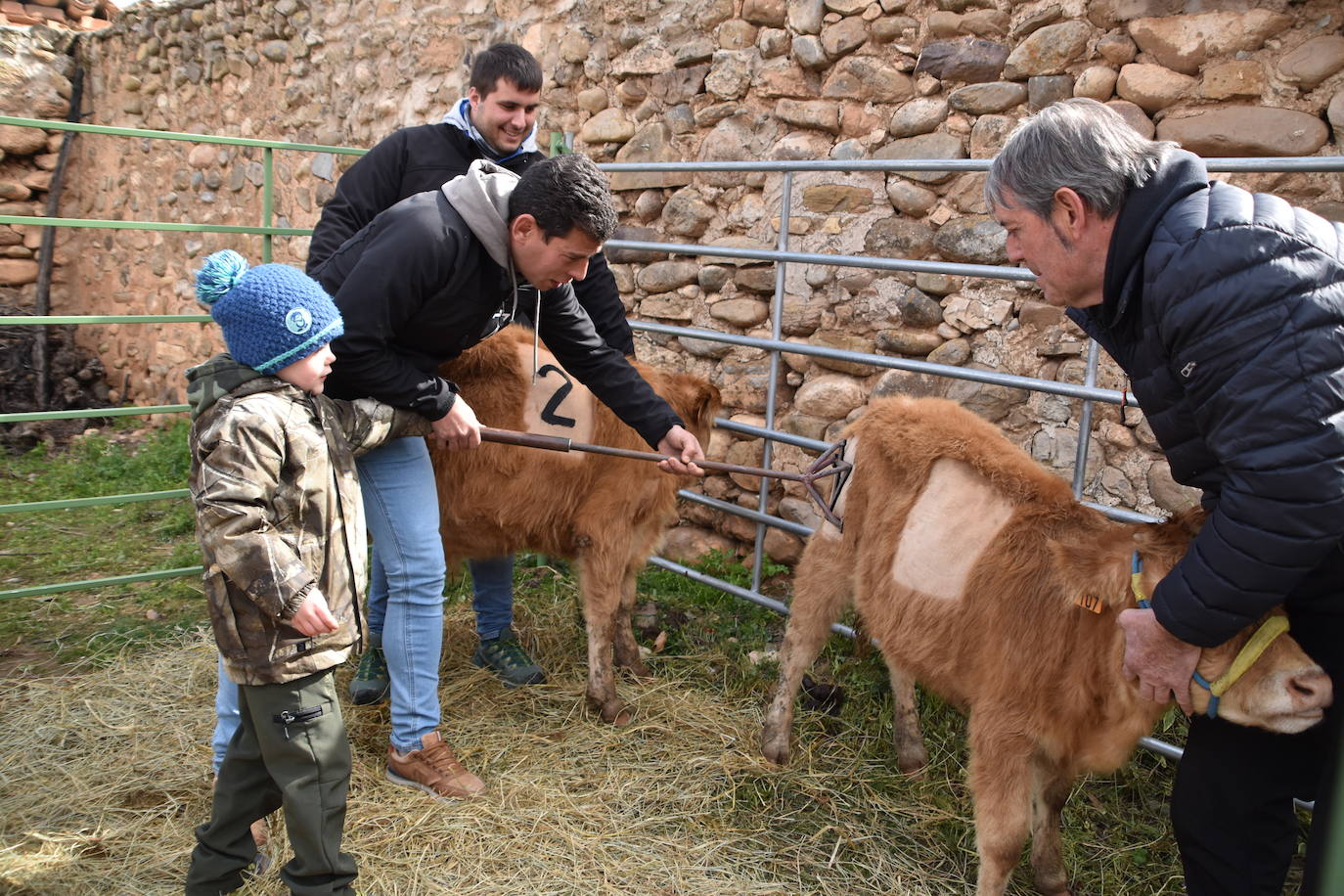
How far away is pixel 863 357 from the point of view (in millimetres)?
4117

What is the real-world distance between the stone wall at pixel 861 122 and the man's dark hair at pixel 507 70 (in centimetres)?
149

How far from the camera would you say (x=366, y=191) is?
398 centimetres

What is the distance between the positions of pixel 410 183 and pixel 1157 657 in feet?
10.7

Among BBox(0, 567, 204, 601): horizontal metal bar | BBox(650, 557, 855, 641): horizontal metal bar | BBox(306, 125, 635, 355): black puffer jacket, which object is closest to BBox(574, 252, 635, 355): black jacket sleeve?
BBox(306, 125, 635, 355): black puffer jacket

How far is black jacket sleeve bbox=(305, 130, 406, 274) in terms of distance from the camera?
3.92m

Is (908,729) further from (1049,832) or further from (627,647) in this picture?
(627,647)

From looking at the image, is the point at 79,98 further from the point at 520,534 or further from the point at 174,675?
the point at 520,534

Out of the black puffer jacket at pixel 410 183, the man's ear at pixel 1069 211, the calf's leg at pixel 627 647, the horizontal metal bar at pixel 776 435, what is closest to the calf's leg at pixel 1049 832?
the horizontal metal bar at pixel 776 435

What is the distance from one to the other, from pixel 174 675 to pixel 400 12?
17.6ft

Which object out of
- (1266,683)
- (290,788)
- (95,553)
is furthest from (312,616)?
(95,553)

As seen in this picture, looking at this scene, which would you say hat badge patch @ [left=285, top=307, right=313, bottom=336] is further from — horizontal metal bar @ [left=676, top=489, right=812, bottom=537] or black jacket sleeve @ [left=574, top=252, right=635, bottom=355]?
horizontal metal bar @ [left=676, top=489, right=812, bottom=537]

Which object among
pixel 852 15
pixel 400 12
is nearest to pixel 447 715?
pixel 852 15

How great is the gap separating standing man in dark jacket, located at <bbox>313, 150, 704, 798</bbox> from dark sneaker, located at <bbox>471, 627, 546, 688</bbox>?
32.3 inches

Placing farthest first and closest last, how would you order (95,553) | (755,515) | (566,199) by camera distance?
(95,553), (755,515), (566,199)
